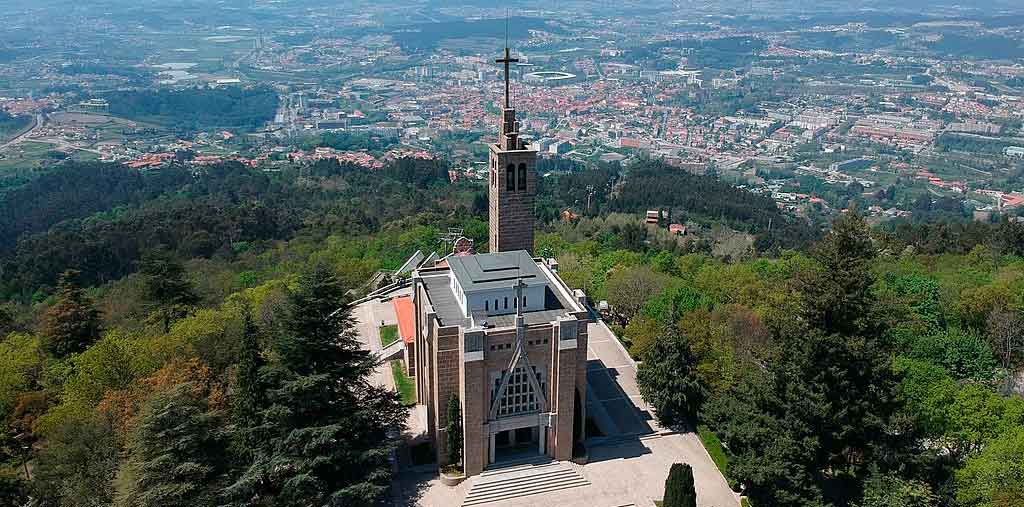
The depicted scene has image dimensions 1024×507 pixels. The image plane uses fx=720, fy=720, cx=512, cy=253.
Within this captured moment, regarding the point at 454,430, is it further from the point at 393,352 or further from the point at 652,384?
the point at 393,352

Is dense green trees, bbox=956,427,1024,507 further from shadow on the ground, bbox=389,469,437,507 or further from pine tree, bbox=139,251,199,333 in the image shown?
pine tree, bbox=139,251,199,333

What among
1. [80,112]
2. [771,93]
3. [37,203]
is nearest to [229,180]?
[37,203]

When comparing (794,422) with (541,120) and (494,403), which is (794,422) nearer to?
(494,403)

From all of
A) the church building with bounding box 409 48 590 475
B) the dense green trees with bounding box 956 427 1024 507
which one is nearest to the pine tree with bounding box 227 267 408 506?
the church building with bounding box 409 48 590 475

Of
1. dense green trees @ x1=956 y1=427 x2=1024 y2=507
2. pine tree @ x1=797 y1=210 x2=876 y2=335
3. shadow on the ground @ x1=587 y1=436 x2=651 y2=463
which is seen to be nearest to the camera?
dense green trees @ x1=956 y1=427 x2=1024 y2=507

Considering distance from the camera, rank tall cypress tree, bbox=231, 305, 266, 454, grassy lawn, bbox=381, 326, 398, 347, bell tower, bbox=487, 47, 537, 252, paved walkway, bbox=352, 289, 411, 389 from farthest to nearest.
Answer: grassy lawn, bbox=381, 326, 398, 347, paved walkway, bbox=352, 289, 411, 389, bell tower, bbox=487, 47, 537, 252, tall cypress tree, bbox=231, 305, 266, 454

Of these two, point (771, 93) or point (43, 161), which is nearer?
point (43, 161)
